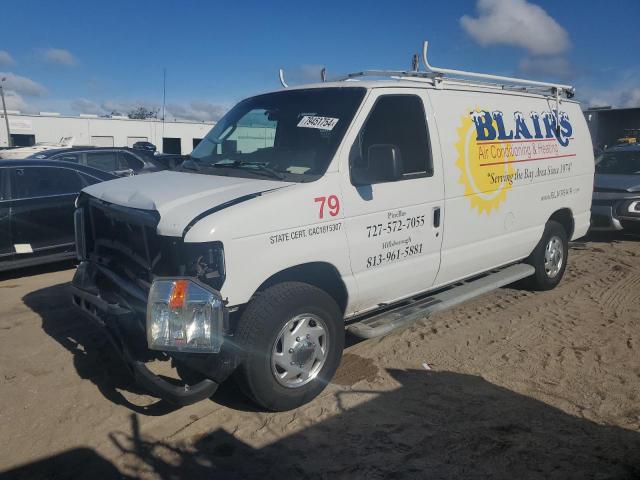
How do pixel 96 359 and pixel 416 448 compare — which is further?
pixel 96 359

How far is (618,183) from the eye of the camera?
32.5 ft

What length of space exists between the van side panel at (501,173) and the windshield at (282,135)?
1.04m

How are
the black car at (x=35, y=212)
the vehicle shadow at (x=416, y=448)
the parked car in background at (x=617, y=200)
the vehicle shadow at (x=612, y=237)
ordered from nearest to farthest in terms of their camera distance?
the vehicle shadow at (x=416, y=448), the black car at (x=35, y=212), the parked car in background at (x=617, y=200), the vehicle shadow at (x=612, y=237)

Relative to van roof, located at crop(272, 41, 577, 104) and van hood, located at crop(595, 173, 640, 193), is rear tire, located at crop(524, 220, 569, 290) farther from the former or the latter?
van hood, located at crop(595, 173, 640, 193)

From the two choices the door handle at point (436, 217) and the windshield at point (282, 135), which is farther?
the door handle at point (436, 217)

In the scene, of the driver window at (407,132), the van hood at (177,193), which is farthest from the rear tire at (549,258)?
the van hood at (177,193)

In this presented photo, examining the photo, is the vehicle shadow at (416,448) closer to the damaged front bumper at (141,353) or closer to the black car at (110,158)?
the damaged front bumper at (141,353)

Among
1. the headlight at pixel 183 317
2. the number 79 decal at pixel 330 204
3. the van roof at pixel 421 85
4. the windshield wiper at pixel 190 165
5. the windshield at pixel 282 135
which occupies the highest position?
the van roof at pixel 421 85

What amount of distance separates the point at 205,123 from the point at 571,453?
4645 cm

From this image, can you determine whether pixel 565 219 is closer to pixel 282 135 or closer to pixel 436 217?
pixel 436 217

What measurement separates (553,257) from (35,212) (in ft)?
21.8

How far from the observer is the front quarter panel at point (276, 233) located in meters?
3.21

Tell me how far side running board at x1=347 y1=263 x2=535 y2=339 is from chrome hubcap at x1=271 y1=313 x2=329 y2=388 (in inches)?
15.2

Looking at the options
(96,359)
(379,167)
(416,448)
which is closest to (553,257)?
(379,167)
